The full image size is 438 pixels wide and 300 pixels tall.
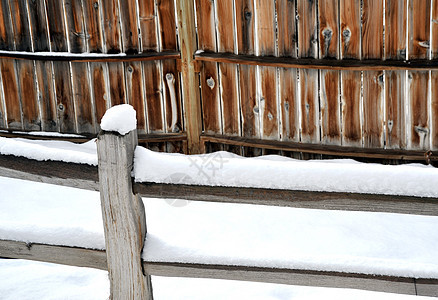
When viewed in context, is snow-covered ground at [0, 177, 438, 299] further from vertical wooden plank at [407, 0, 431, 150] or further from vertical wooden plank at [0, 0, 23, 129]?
vertical wooden plank at [0, 0, 23, 129]

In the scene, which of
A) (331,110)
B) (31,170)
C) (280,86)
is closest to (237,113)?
(280,86)

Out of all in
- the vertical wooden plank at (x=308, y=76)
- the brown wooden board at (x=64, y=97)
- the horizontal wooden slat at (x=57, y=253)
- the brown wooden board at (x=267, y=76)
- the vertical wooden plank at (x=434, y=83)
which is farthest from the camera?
the brown wooden board at (x=64, y=97)

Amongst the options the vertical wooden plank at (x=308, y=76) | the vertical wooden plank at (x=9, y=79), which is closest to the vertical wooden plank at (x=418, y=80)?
the vertical wooden plank at (x=308, y=76)

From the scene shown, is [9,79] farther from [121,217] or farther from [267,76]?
[121,217]

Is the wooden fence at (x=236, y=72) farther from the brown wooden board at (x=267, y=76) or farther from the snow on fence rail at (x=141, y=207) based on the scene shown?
the snow on fence rail at (x=141, y=207)

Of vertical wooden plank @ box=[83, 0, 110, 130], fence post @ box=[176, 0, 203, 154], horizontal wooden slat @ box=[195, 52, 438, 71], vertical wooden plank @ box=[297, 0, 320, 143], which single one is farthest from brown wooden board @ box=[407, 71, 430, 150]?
vertical wooden plank @ box=[83, 0, 110, 130]

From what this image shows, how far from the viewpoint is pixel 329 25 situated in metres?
5.35

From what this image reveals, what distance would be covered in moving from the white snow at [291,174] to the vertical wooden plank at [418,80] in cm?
285

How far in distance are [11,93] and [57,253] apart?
4000 mm

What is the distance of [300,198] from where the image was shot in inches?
99.4

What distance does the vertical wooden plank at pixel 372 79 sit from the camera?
517 cm

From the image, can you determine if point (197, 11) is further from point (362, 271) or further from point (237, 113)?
point (362, 271)

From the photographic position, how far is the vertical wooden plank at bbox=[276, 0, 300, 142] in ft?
17.9

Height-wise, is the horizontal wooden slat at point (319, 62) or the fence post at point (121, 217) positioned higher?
the horizontal wooden slat at point (319, 62)
